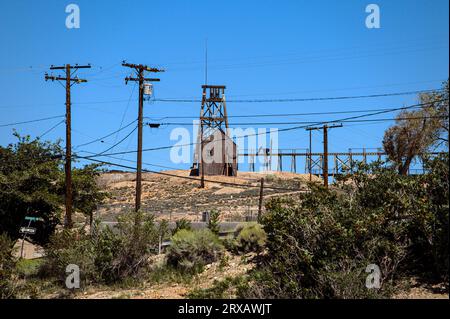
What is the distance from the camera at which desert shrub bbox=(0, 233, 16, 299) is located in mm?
21000

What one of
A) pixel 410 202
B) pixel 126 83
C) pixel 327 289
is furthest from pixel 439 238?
pixel 126 83

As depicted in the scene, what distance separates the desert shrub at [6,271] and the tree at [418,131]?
83.8 feet

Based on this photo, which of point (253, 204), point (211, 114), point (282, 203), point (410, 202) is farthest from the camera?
point (211, 114)

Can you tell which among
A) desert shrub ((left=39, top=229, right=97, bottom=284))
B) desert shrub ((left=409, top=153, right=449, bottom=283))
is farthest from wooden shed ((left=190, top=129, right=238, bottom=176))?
desert shrub ((left=409, top=153, right=449, bottom=283))

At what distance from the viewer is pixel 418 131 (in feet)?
143

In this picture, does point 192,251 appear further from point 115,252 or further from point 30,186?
point 30,186

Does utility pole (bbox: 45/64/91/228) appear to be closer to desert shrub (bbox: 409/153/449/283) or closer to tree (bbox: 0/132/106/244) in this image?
tree (bbox: 0/132/106/244)

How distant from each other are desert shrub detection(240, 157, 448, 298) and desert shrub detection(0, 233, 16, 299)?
354 inches

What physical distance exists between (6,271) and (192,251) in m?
6.94

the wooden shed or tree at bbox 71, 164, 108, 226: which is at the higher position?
the wooden shed

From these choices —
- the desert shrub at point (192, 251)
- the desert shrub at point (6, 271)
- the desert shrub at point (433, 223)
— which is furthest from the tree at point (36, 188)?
the desert shrub at point (433, 223)

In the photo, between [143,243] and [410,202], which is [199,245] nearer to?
[143,243]

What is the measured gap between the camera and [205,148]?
204ft
